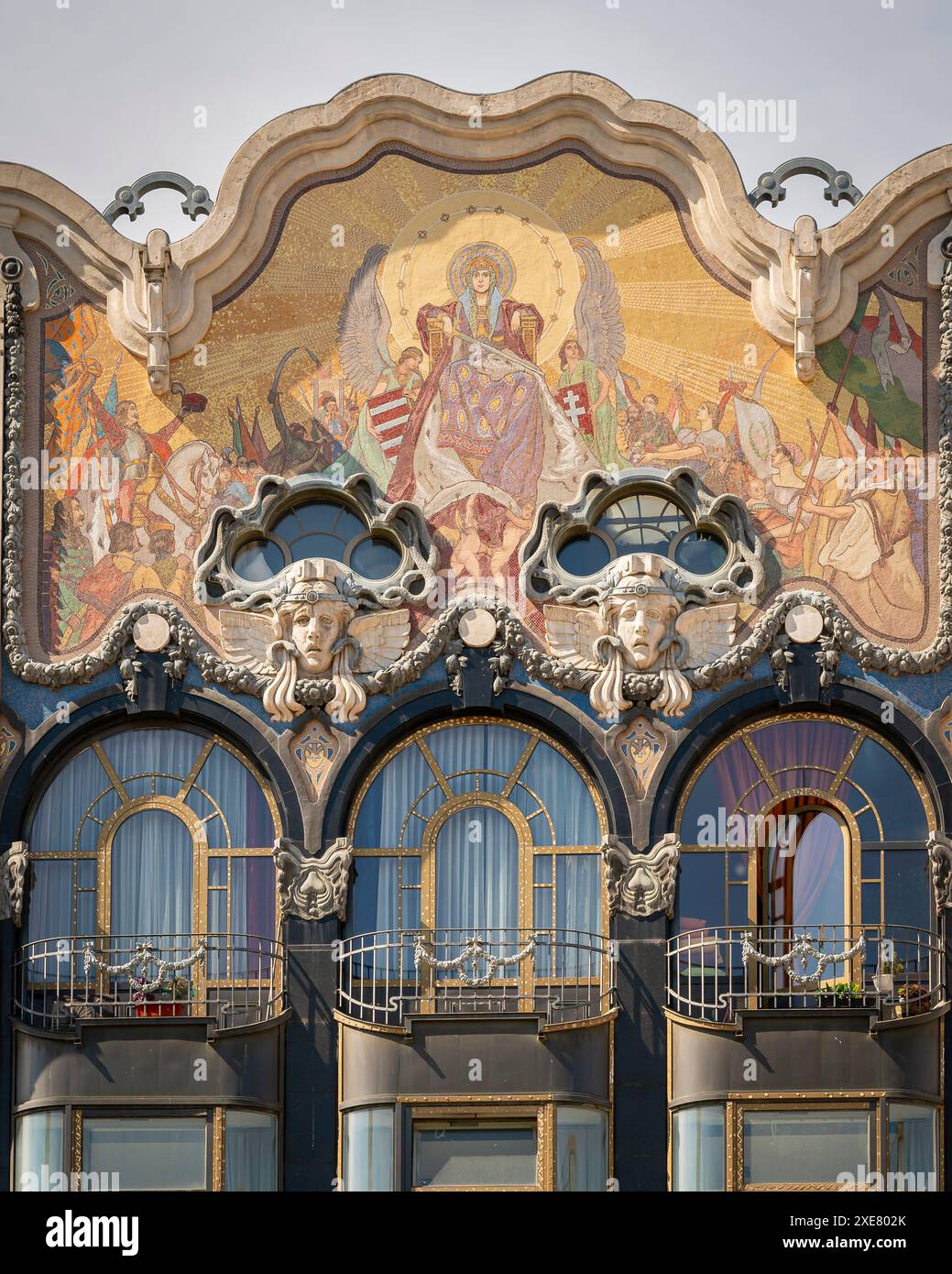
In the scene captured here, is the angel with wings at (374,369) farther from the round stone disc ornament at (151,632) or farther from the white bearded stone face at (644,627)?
the white bearded stone face at (644,627)

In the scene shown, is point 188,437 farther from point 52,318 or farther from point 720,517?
point 720,517

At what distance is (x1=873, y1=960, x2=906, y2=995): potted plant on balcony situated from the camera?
35.9 metres

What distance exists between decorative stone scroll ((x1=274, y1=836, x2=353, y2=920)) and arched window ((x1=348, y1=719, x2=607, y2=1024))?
30 centimetres

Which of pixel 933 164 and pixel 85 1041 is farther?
pixel 933 164

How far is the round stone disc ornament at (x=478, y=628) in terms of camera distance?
37.6 metres

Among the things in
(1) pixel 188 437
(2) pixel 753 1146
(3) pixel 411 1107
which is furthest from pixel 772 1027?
(1) pixel 188 437

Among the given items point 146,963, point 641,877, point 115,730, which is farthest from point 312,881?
point 641,877

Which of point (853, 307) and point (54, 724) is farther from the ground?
point (853, 307)

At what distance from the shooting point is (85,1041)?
3588 cm

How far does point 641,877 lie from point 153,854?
5823mm

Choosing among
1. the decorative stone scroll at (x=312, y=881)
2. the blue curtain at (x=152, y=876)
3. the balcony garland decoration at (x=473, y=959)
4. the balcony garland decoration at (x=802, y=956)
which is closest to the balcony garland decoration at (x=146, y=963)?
the blue curtain at (x=152, y=876)

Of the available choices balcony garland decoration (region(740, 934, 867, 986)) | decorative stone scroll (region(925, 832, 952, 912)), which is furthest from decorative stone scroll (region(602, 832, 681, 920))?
decorative stone scroll (region(925, 832, 952, 912))

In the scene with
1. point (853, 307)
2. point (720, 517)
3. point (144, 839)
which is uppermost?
point (853, 307)

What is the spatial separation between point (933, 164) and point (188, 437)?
9671 millimetres
